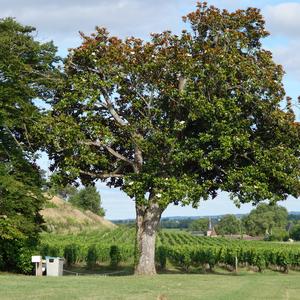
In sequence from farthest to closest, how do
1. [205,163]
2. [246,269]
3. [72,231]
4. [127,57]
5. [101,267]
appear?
[72,231]
[246,269]
[101,267]
[127,57]
[205,163]

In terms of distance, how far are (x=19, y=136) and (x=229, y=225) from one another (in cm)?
15279

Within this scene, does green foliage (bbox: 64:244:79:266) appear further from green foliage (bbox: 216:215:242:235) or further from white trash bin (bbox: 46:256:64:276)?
green foliage (bbox: 216:215:242:235)

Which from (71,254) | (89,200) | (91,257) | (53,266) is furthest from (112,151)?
(89,200)

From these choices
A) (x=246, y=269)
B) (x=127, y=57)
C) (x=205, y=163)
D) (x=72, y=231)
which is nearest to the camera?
(x=205, y=163)

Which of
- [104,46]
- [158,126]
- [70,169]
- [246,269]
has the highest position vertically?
[104,46]

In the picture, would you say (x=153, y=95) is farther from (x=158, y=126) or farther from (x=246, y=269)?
(x=246, y=269)

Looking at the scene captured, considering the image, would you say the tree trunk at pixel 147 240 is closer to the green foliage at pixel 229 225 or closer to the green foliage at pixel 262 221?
the green foliage at pixel 262 221

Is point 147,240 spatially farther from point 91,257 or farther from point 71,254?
point 71,254

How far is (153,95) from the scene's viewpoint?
1024 inches

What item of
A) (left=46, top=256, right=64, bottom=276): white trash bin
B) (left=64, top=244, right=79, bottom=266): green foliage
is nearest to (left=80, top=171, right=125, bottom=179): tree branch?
(left=46, top=256, right=64, bottom=276): white trash bin

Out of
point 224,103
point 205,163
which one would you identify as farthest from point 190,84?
point 205,163

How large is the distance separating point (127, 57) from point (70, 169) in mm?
5698

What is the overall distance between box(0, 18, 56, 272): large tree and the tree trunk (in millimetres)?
5074

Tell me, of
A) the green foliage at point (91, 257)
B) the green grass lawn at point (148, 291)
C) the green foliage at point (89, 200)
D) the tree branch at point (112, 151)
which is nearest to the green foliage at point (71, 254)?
the green foliage at point (91, 257)
